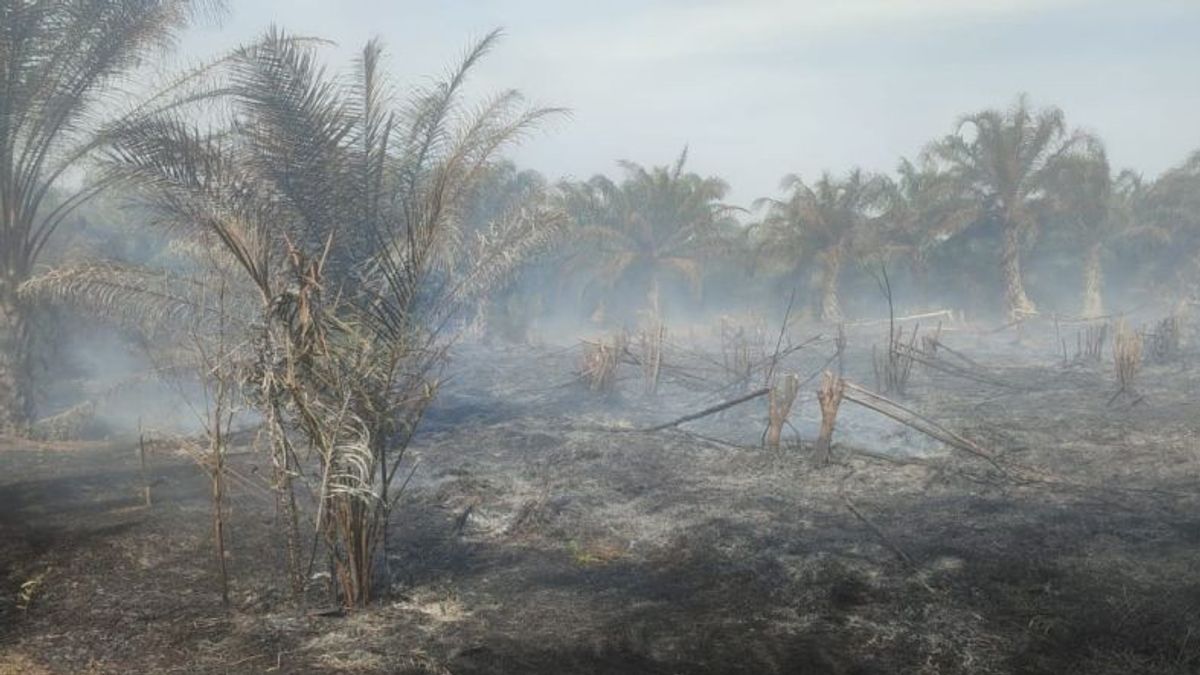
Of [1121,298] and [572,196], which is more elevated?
[572,196]

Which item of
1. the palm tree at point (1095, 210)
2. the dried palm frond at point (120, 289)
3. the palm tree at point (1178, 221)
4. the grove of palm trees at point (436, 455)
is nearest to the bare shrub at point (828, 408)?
the grove of palm trees at point (436, 455)

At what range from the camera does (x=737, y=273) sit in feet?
90.4

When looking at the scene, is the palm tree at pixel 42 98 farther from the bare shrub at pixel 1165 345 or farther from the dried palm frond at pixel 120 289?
the bare shrub at pixel 1165 345

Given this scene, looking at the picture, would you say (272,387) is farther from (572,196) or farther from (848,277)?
(848,277)

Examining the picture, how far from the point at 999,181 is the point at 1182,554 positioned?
17430 millimetres

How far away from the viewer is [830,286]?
23.5 meters

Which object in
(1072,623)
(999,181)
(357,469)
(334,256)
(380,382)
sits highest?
(999,181)

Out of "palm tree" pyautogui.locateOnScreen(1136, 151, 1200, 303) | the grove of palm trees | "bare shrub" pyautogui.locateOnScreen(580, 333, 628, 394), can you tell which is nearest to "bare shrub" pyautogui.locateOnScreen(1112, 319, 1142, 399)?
the grove of palm trees

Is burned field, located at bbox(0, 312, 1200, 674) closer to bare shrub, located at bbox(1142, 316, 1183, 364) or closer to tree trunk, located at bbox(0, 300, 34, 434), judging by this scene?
tree trunk, located at bbox(0, 300, 34, 434)

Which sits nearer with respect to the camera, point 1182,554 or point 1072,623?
point 1072,623

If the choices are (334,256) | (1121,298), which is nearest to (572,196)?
(334,256)

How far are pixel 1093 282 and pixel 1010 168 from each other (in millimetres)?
4691

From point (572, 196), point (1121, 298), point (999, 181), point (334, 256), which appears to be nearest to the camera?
point (334, 256)

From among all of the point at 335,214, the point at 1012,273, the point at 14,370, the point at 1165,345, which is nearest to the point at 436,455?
the point at 335,214
